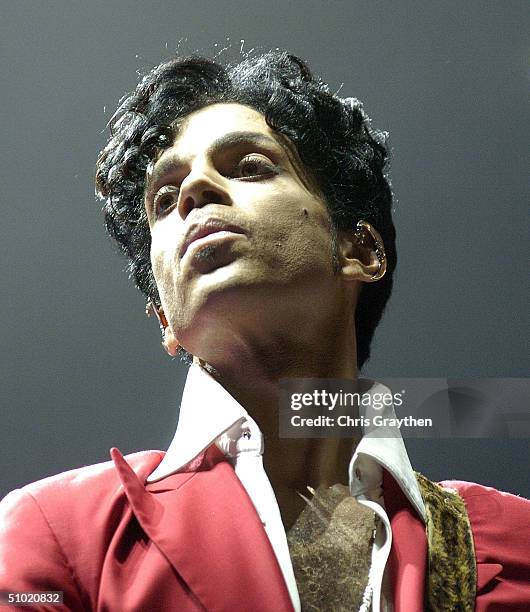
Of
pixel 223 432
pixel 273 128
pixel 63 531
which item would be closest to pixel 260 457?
pixel 223 432

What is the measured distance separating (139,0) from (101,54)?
4.8 inches

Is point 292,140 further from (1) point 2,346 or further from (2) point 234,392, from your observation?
(1) point 2,346

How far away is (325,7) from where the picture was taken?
1.56m

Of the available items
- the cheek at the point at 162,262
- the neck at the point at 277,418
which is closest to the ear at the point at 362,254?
the neck at the point at 277,418

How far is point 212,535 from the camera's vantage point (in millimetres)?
1035

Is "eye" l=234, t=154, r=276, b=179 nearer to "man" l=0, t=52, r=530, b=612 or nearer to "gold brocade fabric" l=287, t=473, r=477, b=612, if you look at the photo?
"man" l=0, t=52, r=530, b=612

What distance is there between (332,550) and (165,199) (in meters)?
0.61

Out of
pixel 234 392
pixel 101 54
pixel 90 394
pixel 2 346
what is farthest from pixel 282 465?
pixel 101 54

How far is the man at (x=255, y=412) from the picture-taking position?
3.37 ft

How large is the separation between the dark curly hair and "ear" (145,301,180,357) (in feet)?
0.05

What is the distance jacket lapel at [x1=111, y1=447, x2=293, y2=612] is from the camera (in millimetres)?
981

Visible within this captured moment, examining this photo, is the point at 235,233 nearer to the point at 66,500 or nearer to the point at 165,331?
the point at 165,331

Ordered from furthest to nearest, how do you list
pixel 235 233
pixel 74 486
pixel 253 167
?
pixel 253 167 → pixel 235 233 → pixel 74 486

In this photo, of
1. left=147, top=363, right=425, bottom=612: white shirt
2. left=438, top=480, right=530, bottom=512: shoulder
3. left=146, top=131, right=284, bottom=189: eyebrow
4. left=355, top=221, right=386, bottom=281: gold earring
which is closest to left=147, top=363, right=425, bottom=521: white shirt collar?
left=147, top=363, right=425, bottom=612: white shirt
